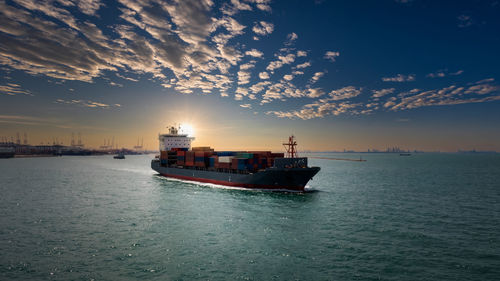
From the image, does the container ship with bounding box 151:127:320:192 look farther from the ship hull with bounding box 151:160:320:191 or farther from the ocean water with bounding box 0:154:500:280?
the ocean water with bounding box 0:154:500:280

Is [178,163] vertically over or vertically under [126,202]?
over

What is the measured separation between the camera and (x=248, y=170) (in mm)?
43188

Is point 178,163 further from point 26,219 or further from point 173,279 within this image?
point 173,279

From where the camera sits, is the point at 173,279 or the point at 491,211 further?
the point at 491,211

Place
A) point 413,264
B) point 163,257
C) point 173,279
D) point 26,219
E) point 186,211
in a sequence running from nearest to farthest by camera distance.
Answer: point 173,279
point 413,264
point 163,257
point 26,219
point 186,211

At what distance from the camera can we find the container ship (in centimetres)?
3841

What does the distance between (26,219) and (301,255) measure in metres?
27.9

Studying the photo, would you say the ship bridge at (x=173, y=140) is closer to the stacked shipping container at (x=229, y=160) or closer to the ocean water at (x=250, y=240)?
→ the stacked shipping container at (x=229, y=160)

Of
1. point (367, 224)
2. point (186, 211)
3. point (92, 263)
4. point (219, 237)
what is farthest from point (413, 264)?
point (186, 211)

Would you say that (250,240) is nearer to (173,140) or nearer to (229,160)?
(229,160)

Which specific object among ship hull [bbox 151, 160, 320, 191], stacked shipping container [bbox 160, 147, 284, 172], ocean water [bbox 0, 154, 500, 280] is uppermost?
stacked shipping container [bbox 160, 147, 284, 172]

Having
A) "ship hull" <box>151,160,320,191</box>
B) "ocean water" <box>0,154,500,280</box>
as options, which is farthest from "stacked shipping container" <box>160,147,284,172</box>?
"ocean water" <box>0,154,500,280</box>

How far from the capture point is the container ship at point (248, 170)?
3841 centimetres

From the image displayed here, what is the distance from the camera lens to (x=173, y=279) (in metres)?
12.4
